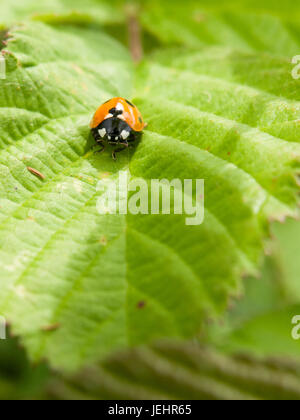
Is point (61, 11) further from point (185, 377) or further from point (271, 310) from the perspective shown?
point (271, 310)

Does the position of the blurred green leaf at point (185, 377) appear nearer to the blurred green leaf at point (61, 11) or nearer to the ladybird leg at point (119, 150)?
the ladybird leg at point (119, 150)

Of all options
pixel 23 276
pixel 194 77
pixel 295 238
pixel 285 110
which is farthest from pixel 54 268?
pixel 295 238

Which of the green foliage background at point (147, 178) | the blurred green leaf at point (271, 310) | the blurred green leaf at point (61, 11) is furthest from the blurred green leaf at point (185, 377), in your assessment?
the blurred green leaf at point (61, 11)

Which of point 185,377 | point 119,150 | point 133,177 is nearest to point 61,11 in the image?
point 119,150

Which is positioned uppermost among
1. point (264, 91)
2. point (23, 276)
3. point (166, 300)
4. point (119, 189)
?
point (264, 91)

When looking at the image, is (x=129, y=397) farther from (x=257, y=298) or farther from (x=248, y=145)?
(x=257, y=298)

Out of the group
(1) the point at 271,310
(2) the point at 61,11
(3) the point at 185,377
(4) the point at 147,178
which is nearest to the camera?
(3) the point at 185,377
